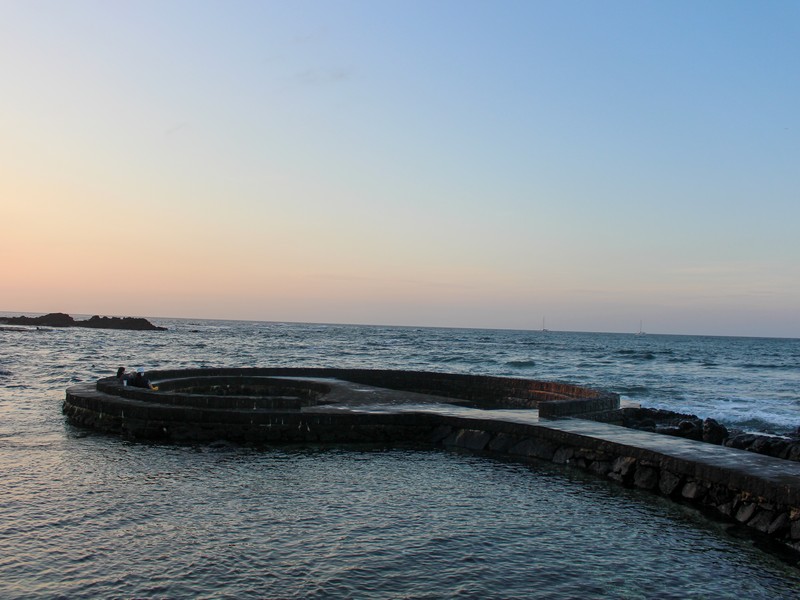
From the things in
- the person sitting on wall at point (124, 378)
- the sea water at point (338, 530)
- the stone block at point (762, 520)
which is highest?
the person sitting on wall at point (124, 378)

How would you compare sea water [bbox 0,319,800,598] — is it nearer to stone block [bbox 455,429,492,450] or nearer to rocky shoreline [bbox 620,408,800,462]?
stone block [bbox 455,429,492,450]

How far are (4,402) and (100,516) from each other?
1716 cm

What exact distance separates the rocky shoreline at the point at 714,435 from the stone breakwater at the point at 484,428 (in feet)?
4.59

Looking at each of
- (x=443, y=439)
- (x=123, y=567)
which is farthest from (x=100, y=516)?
(x=443, y=439)

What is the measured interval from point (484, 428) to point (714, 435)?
8.15 m

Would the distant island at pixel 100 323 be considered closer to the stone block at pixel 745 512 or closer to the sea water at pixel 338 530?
the sea water at pixel 338 530

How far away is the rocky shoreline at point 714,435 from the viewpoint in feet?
57.2

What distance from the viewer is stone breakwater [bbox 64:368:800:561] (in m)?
11.3

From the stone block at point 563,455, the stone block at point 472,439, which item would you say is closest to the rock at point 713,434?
the stone block at point 563,455

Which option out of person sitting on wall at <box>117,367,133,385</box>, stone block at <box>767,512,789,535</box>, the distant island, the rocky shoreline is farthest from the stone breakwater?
the distant island

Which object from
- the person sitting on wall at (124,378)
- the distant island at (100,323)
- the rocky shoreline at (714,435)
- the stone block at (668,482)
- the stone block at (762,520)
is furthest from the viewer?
the distant island at (100,323)

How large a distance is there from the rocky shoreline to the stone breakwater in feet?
4.59

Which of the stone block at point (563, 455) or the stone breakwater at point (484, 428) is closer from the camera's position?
the stone breakwater at point (484, 428)

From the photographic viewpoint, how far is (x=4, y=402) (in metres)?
24.2
